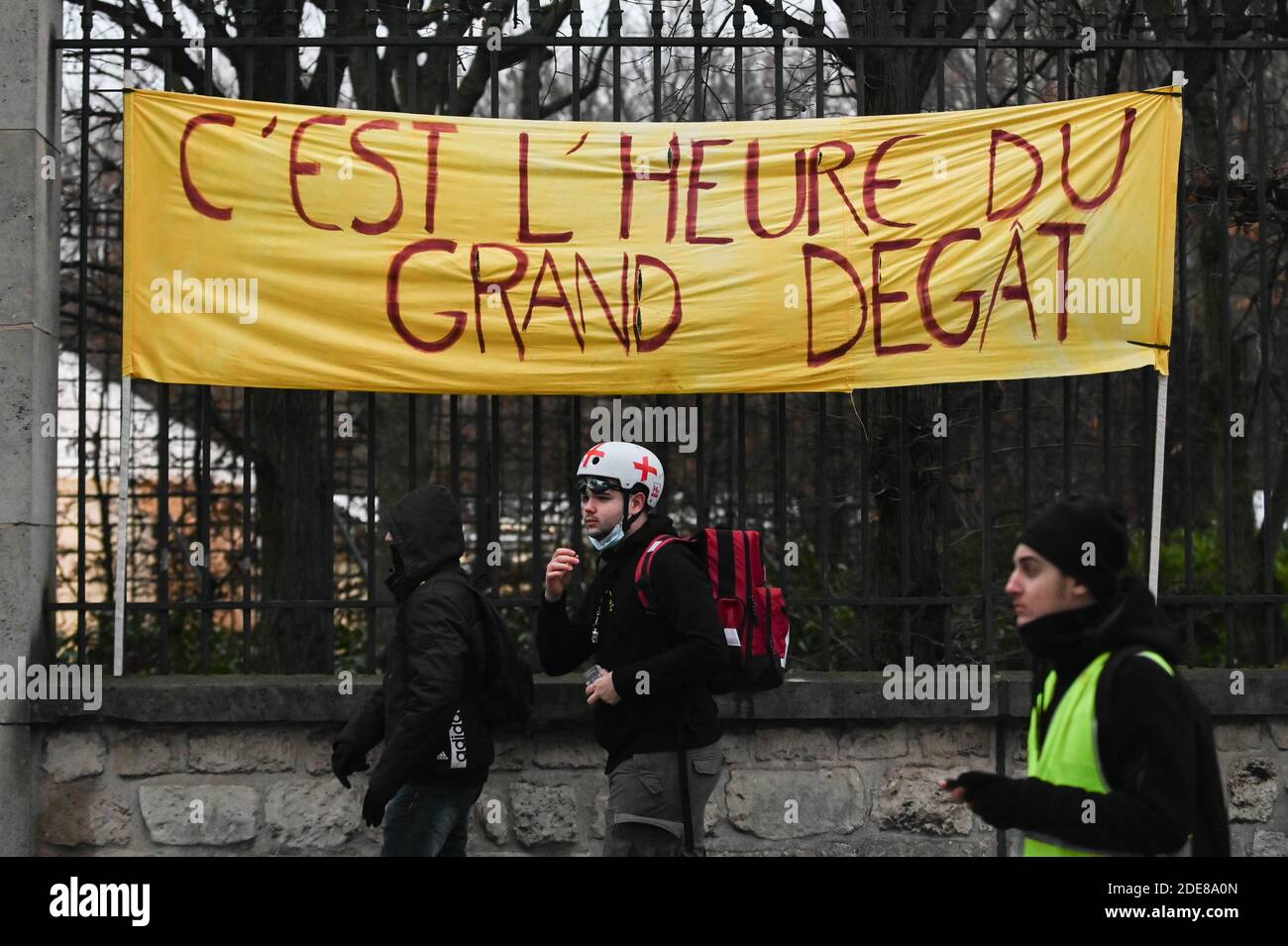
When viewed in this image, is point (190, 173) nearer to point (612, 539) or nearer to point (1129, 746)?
point (612, 539)

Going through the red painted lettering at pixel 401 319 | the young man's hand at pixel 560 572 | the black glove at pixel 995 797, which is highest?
the red painted lettering at pixel 401 319

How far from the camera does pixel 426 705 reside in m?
4.39

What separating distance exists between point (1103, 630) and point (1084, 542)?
7.5 inches

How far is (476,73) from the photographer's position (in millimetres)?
10555

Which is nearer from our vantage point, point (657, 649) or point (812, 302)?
point (657, 649)

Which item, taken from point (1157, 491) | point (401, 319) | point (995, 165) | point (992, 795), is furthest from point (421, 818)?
point (995, 165)

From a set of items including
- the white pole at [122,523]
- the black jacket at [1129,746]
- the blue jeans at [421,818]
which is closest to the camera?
the black jacket at [1129,746]

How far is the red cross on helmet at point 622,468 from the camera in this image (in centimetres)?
468

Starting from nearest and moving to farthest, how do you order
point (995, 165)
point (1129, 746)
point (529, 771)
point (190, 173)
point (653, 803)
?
point (1129, 746), point (653, 803), point (529, 771), point (190, 173), point (995, 165)

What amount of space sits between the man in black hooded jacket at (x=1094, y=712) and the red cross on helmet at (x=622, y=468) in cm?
181

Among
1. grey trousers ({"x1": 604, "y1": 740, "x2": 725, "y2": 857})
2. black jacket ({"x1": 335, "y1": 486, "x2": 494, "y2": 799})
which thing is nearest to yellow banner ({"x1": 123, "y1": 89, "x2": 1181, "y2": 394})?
black jacket ({"x1": 335, "y1": 486, "x2": 494, "y2": 799})

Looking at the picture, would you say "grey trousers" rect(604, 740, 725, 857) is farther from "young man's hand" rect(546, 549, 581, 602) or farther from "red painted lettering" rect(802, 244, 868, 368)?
"red painted lettering" rect(802, 244, 868, 368)

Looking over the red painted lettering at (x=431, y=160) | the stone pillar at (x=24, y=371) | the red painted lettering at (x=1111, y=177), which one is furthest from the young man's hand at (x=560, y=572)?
the red painted lettering at (x=1111, y=177)

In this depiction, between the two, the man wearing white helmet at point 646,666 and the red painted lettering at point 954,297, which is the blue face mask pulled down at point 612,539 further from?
the red painted lettering at point 954,297
